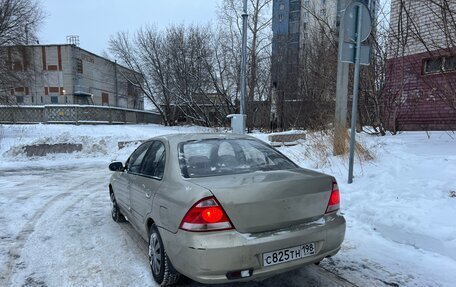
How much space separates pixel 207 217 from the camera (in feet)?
9.02

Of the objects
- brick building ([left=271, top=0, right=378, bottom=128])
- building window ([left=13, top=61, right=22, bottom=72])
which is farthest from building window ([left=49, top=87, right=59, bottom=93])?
brick building ([left=271, top=0, right=378, bottom=128])

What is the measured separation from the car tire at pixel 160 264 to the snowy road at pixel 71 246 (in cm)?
15

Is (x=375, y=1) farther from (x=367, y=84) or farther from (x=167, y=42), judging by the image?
(x=167, y=42)

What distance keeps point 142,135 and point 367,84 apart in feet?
43.1

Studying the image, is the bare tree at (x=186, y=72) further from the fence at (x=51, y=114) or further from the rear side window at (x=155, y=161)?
the rear side window at (x=155, y=161)

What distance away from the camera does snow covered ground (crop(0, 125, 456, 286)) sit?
3.53 m

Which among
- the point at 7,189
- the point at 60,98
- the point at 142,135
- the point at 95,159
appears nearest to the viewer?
the point at 7,189

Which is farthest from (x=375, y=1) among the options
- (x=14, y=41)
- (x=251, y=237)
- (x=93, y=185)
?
(x=14, y=41)

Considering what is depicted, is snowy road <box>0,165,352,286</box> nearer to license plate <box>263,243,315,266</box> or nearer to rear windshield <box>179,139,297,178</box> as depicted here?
license plate <box>263,243,315,266</box>

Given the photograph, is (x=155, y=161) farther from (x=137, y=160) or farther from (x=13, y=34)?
(x=13, y=34)

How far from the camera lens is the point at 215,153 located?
3.76 meters

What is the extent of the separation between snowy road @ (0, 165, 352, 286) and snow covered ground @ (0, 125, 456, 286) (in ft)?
0.04

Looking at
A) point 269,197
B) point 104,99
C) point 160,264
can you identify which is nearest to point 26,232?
point 160,264

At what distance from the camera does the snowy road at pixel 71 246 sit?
3.48 metres
